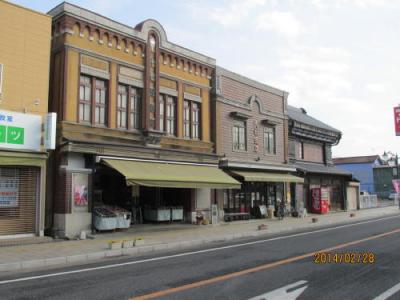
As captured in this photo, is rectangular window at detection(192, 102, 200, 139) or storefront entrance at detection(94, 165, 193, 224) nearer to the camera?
storefront entrance at detection(94, 165, 193, 224)

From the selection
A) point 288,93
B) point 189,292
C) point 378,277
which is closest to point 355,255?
point 378,277

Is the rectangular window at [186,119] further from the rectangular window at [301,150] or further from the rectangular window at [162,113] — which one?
the rectangular window at [301,150]

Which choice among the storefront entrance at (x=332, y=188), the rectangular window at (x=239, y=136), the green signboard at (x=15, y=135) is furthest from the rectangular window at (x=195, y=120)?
the storefront entrance at (x=332, y=188)

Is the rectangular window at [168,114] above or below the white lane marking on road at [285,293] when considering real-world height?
above

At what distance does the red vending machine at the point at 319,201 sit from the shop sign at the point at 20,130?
2252 cm

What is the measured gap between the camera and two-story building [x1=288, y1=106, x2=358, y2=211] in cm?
3125

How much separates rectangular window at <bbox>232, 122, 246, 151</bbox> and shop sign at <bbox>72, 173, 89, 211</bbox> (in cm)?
1063

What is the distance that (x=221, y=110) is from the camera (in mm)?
24375

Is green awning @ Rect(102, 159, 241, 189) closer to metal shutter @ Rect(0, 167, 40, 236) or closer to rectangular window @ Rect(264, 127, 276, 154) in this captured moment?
metal shutter @ Rect(0, 167, 40, 236)

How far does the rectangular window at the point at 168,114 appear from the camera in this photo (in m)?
21.0

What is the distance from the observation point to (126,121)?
1925cm

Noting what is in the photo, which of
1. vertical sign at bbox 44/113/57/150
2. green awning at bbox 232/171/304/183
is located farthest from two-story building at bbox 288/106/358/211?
vertical sign at bbox 44/113/57/150

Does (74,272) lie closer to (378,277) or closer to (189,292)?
(189,292)
